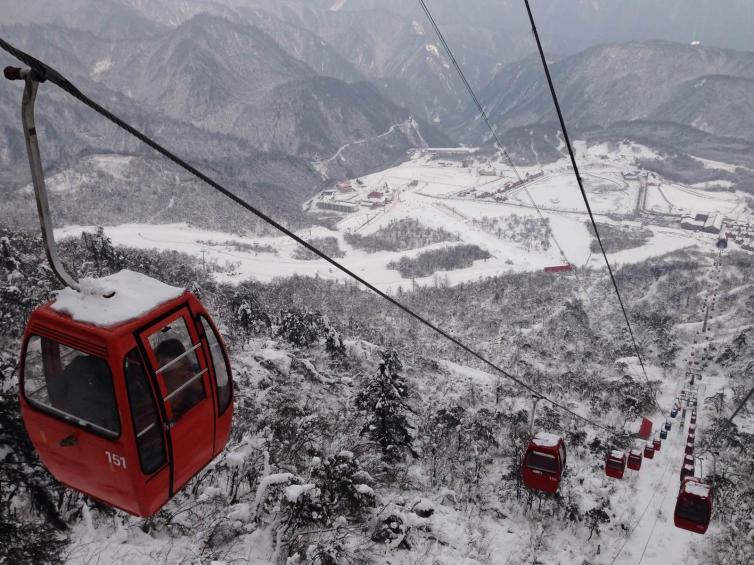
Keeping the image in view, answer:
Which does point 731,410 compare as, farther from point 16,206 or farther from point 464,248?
point 16,206

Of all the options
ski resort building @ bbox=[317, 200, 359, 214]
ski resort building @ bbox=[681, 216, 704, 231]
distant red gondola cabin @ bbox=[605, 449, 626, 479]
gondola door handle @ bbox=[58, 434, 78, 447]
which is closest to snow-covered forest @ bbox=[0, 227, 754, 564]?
distant red gondola cabin @ bbox=[605, 449, 626, 479]

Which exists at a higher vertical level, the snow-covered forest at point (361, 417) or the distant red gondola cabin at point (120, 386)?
the distant red gondola cabin at point (120, 386)

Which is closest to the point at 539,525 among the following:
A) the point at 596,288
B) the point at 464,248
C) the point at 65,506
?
the point at 65,506

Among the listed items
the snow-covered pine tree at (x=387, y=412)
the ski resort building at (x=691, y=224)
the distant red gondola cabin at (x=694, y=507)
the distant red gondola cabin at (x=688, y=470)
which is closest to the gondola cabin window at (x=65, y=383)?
the snow-covered pine tree at (x=387, y=412)

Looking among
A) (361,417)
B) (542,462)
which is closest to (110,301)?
(542,462)

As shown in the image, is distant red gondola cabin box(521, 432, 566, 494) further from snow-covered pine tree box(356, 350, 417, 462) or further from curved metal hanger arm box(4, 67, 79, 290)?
curved metal hanger arm box(4, 67, 79, 290)

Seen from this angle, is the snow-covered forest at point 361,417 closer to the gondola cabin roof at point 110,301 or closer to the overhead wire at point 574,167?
the gondola cabin roof at point 110,301
